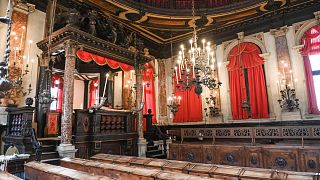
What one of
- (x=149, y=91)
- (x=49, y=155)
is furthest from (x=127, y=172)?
(x=149, y=91)

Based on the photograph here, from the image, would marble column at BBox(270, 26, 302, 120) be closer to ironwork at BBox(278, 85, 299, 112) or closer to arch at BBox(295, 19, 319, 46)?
ironwork at BBox(278, 85, 299, 112)

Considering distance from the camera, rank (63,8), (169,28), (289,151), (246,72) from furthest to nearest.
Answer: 1. (169,28)
2. (246,72)
3. (63,8)
4. (289,151)

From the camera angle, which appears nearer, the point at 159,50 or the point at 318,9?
the point at 318,9

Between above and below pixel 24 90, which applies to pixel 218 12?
above

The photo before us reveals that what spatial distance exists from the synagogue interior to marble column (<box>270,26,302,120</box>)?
0.03 meters

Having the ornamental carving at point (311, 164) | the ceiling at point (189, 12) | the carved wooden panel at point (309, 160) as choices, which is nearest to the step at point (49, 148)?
→ the ceiling at point (189, 12)

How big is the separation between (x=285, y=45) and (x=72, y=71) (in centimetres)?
752

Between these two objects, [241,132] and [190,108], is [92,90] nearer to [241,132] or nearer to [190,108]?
[190,108]

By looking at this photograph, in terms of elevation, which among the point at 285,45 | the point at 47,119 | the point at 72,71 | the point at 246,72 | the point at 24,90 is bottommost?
the point at 47,119

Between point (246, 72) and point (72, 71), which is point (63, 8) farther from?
point (246, 72)

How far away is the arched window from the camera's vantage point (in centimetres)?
706

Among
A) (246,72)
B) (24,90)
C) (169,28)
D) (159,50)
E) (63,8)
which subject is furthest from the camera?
(159,50)

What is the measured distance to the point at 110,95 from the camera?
8.99m

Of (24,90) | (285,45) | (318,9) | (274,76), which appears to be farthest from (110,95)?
(318,9)
